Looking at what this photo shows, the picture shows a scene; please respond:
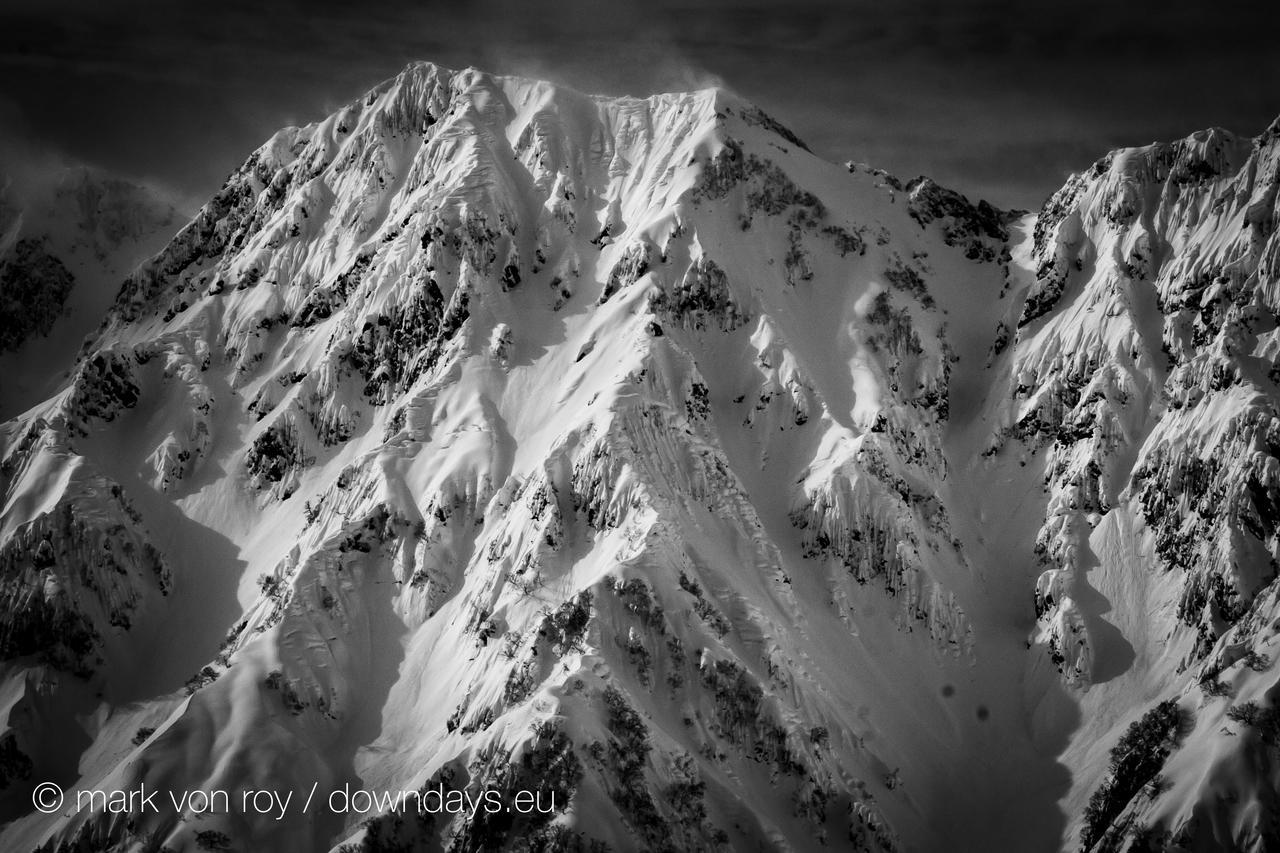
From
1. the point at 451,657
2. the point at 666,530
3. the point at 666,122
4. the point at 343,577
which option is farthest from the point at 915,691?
the point at 666,122

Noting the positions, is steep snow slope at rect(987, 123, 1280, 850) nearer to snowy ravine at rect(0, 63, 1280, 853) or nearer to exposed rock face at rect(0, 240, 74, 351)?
snowy ravine at rect(0, 63, 1280, 853)

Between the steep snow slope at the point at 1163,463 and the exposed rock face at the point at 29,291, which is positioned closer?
the steep snow slope at the point at 1163,463

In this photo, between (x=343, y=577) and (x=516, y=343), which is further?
(x=516, y=343)

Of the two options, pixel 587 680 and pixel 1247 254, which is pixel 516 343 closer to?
pixel 587 680

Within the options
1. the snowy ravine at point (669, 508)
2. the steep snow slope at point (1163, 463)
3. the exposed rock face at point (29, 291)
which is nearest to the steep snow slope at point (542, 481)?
the snowy ravine at point (669, 508)

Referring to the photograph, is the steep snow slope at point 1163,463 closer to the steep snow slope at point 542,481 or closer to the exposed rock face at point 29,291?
the steep snow slope at point 542,481

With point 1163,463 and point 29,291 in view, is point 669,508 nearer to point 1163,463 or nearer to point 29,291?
point 1163,463

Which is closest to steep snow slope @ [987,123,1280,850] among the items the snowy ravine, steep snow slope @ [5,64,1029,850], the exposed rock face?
the snowy ravine

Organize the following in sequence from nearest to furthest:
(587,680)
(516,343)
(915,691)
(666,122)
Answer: (587,680) < (915,691) < (516,343) < (666,122)
